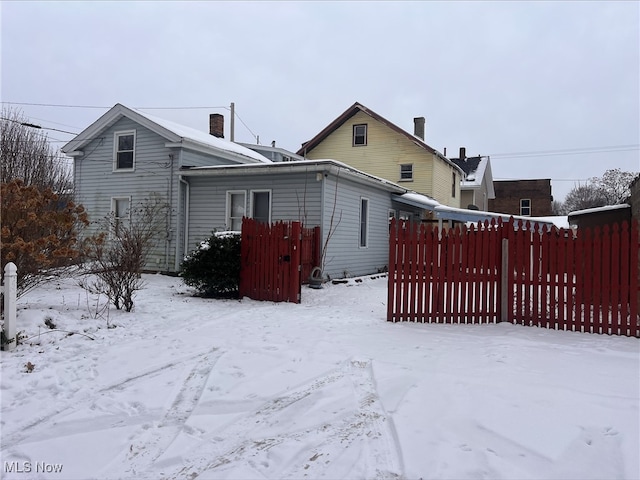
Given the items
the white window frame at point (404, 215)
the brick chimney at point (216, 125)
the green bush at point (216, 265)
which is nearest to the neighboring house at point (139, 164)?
the green bush at point (216, 265)

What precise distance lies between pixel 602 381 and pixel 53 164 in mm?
22221

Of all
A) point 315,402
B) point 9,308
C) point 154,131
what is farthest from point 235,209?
point 315,402

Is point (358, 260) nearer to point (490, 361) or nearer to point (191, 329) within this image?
point (191, 329)

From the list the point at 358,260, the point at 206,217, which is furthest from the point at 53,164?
the point at 358,260

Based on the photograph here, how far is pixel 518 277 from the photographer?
23.1 ft

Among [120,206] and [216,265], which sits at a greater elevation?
[120,206]

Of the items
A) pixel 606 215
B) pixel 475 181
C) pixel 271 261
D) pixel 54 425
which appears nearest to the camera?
pixel 54 425

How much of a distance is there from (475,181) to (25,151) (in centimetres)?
2857

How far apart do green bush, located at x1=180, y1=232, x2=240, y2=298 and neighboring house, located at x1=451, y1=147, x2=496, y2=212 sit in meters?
25.9

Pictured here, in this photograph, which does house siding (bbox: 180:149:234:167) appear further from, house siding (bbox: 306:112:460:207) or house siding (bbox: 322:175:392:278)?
house siding (bbox: 306:112:460:207)

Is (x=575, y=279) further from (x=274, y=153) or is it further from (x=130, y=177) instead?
(x=274, y=153)

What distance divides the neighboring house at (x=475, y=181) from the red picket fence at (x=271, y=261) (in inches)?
1011

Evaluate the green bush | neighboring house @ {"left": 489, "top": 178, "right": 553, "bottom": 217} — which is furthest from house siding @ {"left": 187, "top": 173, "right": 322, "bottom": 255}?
neighboring house @ {"left": 489, "top": 178, "right": 553, "bottom": 217}

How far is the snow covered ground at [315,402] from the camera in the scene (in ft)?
10.2
